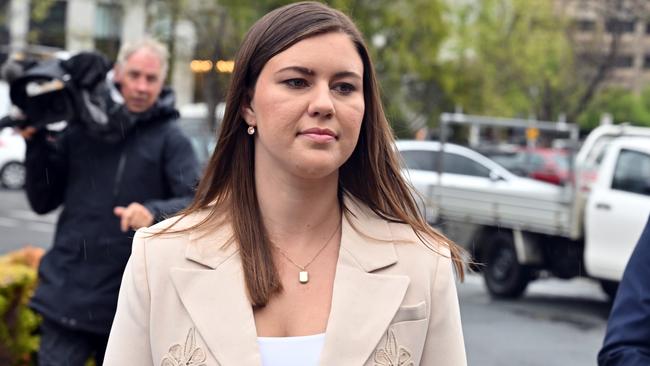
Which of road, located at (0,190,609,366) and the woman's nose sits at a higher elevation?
the woman's nose

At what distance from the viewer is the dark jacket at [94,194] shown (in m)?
4.88

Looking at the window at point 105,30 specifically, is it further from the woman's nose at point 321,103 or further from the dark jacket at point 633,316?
the woman's nose at point 321,103

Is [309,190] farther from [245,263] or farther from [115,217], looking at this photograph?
[115,217]

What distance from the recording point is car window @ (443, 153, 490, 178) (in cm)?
1797

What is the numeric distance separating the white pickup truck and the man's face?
25.1 feet

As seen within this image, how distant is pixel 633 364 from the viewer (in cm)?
295

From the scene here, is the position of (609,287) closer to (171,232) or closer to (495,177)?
(495,177)

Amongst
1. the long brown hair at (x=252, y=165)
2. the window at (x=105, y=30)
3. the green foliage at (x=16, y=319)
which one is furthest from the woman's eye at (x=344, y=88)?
the window at (x=105, y=30)

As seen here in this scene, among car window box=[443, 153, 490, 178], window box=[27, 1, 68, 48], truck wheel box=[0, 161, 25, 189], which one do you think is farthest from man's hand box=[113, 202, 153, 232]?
window box=[27, 1, 68, 48]

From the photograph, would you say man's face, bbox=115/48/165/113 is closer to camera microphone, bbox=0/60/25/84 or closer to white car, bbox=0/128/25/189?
camera microphone, bbox=0/60/25/84

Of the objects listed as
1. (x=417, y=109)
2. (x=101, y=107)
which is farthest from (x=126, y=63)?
(x=417, y=109)

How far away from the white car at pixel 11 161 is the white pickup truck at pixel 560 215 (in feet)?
41.3

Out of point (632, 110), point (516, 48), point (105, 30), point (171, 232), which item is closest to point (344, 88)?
point (171, 232)

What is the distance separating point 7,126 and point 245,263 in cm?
287
